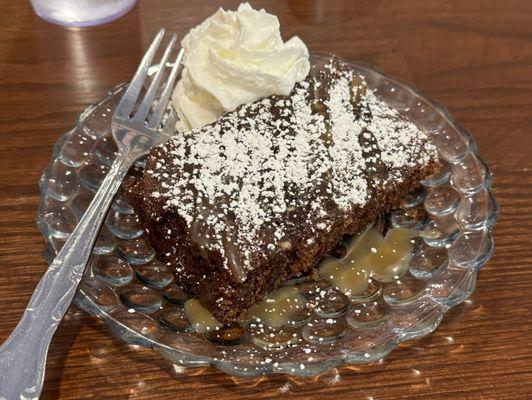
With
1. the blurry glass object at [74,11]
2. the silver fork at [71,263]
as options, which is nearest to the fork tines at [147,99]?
the silver fork at [71,263]

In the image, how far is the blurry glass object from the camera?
6.72ft

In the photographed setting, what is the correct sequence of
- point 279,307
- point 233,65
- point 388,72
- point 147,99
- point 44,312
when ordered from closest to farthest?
1. point 44,312
2. point 279,307
3. point 233,65
4. point 147,99
5. point 388,72

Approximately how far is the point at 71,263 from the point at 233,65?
0.53m

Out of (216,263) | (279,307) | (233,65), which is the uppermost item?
(233,65)

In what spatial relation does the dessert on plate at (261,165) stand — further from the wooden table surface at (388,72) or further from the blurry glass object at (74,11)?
the blurry glass object at (74,11)

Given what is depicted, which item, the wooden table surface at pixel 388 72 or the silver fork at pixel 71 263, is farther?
the wooden table surface at pixel 388 72

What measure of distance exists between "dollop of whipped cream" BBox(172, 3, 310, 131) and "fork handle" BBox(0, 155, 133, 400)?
1.00 feet

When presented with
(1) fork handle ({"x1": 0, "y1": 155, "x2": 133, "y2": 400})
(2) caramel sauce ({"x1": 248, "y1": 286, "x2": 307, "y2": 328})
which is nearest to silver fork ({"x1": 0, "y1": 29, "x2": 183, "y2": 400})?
(1) fork handle ({"x1": 0, "y1": 155, "x2": 133, "y2": 400})

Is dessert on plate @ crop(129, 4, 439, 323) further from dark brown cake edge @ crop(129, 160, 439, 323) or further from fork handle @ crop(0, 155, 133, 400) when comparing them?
fork handle @ crop(0, 155, 133, 400)

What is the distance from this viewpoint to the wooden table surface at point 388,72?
127 centimetres

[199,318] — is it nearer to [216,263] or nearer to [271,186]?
[216,263]

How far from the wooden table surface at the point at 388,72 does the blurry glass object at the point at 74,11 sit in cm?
Result: 3

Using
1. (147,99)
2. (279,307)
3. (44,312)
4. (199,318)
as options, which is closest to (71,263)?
(44,312)

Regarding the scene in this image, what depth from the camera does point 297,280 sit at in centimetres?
137
